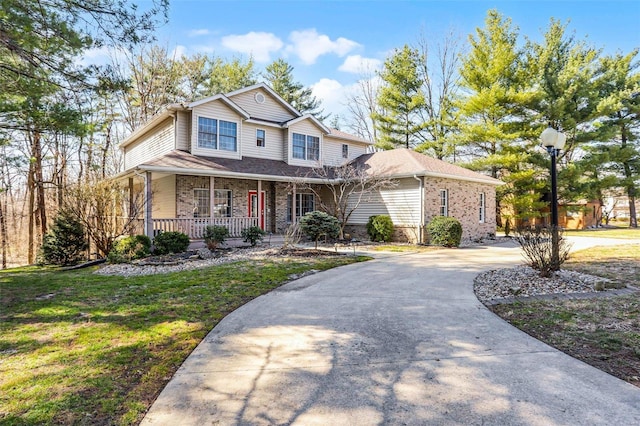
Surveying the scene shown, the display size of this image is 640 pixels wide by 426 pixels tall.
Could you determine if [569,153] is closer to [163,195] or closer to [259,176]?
[259,176]

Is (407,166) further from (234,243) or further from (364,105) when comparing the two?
(364,105)

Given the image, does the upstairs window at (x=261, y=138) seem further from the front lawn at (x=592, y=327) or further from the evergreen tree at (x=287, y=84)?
the evergreen tree at (x=287, y=84)

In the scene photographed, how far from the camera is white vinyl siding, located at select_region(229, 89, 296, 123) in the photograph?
17.2m

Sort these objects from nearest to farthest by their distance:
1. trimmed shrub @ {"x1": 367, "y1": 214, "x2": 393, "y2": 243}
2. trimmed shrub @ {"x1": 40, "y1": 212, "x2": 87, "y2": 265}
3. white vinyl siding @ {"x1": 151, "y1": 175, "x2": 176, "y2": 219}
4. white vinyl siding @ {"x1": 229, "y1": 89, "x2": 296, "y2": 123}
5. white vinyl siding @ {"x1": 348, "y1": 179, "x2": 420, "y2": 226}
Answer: trimmed shrub @ {"x1": 40, "y1": 212, "x2": 87, "y2": 265} → white vinyl siding @ {"x1": 151, "y1": 175, "x2": 176, "y2": 219} → white vinyl siding @ {"x1": 348, "y1": 179, "x2": 420, "y2": 226} → trimmed shrub @ {"x1": 367, "y1": 214, "x2": 393, "y2": 243} → white vinyl siding @ {"x1": 229, "y1": 89, "x2": 296, "y2": 123}

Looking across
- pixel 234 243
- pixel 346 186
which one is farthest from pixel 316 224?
pixel 346 186

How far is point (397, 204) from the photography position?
16125 mm

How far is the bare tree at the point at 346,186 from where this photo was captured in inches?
635

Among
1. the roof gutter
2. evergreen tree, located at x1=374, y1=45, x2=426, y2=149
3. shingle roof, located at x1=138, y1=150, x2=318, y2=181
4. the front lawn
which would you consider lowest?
the front lawn

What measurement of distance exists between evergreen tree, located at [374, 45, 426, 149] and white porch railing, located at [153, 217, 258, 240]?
17.2 meters

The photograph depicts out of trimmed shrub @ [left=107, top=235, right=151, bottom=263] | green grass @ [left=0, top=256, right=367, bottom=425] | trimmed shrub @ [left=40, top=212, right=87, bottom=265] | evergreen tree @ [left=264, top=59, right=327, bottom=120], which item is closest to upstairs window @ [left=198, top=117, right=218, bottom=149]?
trimmed shrub @ [left=107, top=235, right=151, bottom=263]

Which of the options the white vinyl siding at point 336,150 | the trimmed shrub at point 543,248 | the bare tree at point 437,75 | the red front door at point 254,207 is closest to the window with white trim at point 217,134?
the red front door at point 254,207

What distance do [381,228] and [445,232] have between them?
2.75 meters

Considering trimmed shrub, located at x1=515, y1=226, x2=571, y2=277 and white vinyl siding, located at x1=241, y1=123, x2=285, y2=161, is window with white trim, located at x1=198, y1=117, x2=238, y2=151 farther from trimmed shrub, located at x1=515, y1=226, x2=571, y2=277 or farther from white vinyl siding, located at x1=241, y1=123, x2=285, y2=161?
trimmed shrub, located at x1=515, y1=226, x2=571, y2=277

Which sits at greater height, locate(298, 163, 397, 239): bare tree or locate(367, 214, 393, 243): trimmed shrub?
locate(298, 163, 397, 239): bare tree
